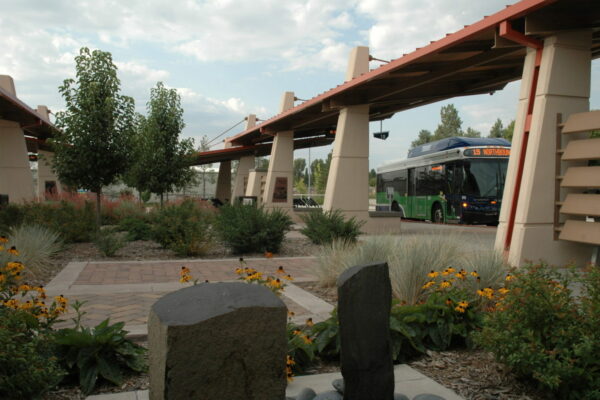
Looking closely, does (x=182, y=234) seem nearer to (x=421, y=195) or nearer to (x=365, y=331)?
(x=365, y=331)

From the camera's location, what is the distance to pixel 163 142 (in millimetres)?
22953

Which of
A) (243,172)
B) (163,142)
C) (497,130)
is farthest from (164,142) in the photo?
(497,130)

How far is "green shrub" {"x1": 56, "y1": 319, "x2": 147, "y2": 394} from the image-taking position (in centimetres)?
395

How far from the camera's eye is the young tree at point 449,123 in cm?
8775

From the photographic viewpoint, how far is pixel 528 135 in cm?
1012

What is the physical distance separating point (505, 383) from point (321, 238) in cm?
1000

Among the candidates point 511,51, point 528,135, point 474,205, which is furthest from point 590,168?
point 474,205

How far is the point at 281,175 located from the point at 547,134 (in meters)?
17.2

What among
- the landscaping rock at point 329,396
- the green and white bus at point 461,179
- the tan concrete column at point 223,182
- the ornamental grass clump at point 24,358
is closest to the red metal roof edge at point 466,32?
the landscaping rock at point 329,396

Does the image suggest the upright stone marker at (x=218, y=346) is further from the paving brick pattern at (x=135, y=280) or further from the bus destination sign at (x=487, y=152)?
the bus destination sign at (x=487, y=152)

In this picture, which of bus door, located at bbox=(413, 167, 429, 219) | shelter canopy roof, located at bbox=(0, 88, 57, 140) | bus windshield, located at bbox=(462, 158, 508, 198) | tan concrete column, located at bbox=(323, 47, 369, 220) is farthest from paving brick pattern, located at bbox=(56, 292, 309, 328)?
bus door, located at bbox=(413, 167, 429, 219)

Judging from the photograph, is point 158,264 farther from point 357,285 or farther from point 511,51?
point 511,51

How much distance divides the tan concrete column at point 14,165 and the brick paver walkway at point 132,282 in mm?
14309

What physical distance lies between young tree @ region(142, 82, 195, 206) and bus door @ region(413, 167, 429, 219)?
11130mm
